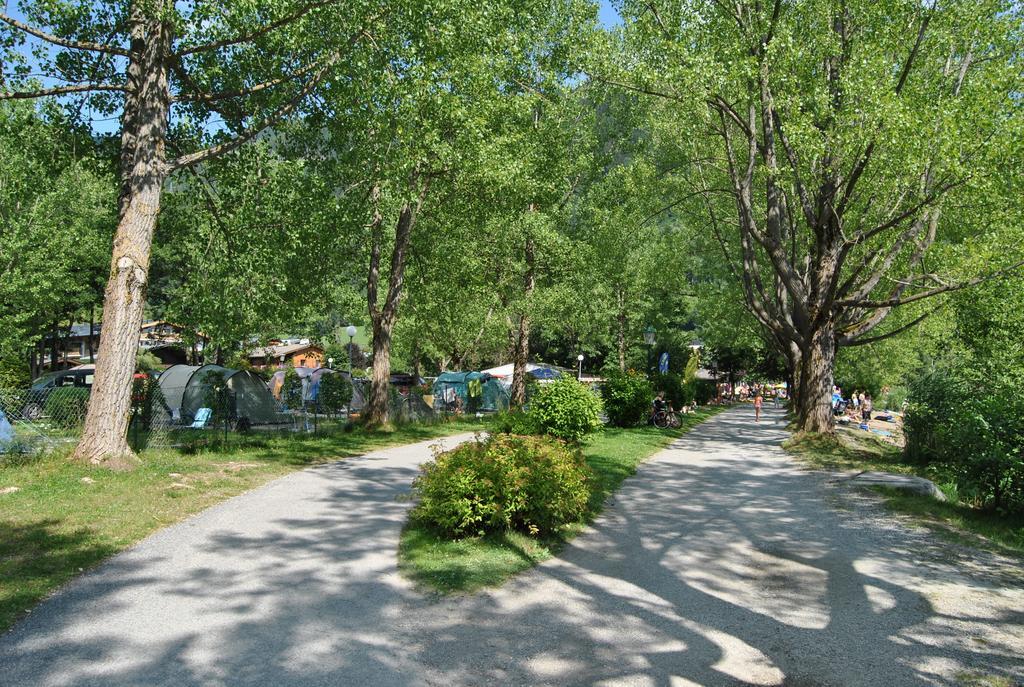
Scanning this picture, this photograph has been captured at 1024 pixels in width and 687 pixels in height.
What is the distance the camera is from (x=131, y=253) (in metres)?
11.5

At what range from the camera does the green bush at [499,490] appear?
300 inches

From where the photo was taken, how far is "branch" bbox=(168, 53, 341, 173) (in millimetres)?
12602

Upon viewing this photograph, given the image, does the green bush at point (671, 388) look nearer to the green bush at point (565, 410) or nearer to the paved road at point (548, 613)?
the green bush at point (565, 410)

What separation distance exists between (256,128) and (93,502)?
764 centimetres

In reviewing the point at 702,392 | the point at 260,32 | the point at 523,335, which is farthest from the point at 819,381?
the point at 702,392

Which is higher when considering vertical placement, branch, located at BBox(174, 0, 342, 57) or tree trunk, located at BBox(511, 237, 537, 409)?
branch, located at BBox(174, 0, 342, 57)

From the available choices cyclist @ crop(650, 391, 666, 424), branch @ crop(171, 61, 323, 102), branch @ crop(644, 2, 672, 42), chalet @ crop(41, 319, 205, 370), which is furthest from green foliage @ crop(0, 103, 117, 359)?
cyclist @ crop(650, 391, 666, 424)

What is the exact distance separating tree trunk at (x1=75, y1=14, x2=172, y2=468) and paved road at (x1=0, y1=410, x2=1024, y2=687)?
11.1ft

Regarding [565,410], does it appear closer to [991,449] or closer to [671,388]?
[991,449]

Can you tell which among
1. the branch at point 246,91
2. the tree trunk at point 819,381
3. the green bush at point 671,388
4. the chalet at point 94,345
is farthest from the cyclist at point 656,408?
the chalet at point 94,345

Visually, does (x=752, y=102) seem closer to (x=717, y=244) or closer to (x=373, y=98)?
(x=373, y=98)

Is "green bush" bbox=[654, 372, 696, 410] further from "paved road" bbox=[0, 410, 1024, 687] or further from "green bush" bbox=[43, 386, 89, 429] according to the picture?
"green bush" bbox=[43, 386, 89, 429]

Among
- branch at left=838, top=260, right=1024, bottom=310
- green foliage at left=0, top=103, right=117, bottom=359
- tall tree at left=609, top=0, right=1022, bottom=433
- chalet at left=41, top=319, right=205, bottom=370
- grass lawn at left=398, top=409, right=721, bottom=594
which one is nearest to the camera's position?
grass lawn at left=398, top=409, right=721, bottom=594

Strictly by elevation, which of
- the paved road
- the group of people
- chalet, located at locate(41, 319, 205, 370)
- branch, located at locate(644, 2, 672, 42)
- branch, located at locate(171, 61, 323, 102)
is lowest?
the paved road
